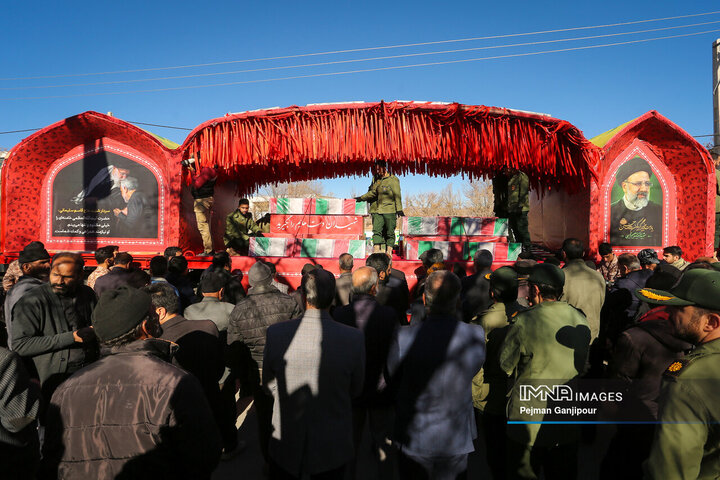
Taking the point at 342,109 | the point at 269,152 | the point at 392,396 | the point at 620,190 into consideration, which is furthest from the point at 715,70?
the point at 392,396

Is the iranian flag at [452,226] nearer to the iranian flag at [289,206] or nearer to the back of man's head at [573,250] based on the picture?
the iranian flag at [289,206]

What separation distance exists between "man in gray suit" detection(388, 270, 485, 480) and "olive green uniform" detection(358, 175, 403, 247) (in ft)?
14.7

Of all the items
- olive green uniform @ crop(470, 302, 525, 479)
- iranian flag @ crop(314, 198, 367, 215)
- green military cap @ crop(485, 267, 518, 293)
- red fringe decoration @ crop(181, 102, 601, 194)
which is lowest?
olive green uniform @ crop(470, 302, 525, 479)

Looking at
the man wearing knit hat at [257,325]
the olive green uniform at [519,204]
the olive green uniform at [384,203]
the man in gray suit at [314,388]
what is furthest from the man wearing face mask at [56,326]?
the olive green uniform at [519,204]

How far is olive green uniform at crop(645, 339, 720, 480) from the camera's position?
3.91 ft

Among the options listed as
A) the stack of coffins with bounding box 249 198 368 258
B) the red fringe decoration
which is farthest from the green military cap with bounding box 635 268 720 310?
the stack of coffins with bounding box 249 198 368 258

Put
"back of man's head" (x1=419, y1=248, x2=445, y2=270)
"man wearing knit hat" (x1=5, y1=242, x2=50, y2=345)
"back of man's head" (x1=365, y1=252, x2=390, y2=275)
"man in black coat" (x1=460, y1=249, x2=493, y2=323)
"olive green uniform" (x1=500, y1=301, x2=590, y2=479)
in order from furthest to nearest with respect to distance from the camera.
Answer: "back of man's head" (x1=419, y1=248, x2=445, y2=270) → "back of man's head" (x1=365, y1=252, x2=390, y2=275) → "man in black coat" (x1=460, y1=249, x2=493, y2=323) → "man wearing knit hat" (x1=5, y1=242, x2=50, y2=345) → "olive green uniform" (x1=500, y1=301, x2=590, y2=479)

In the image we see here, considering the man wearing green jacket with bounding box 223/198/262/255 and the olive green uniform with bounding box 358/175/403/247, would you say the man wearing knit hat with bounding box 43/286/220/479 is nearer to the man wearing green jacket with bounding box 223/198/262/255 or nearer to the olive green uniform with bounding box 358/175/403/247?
the olive green uniform with bounding box 358/175/403/247

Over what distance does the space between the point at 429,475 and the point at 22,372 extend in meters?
1.96

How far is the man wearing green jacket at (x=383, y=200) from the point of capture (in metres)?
6.48

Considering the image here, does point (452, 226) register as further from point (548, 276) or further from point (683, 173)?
point (548, 276)

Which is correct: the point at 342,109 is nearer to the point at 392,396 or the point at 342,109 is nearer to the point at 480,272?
the point at 480,272

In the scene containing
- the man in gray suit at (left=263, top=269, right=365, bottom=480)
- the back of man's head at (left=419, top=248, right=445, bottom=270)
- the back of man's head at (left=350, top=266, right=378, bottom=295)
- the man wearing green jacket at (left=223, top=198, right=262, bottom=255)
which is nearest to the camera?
the man in gray suit at (left=263, top=269, right=365, bottom=480)

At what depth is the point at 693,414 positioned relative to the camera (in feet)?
3.93
